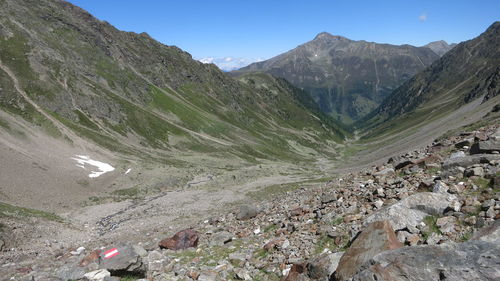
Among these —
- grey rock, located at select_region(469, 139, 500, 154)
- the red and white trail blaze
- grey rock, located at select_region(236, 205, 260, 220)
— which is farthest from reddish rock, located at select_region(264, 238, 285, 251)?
grey rock, located at select_region(469, 139, 500, 154)

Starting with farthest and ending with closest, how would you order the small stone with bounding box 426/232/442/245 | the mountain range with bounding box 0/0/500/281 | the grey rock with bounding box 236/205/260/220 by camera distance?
the grey rock with bounding box 236/205/260/220
the mountain range with bounding box 0/0/500/281
the small stone with bounding box 426/232/442/245

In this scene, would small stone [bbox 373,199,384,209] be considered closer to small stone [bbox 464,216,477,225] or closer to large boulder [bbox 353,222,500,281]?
small stone [bbox 464,216,477,225]

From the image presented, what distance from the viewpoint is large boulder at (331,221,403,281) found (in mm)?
11930

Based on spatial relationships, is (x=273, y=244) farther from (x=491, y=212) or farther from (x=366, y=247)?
(x=491, y=212)

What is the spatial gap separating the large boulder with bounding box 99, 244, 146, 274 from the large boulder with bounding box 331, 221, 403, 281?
10095mm

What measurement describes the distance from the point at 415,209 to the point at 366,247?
15.7 ft

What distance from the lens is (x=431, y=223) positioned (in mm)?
14422

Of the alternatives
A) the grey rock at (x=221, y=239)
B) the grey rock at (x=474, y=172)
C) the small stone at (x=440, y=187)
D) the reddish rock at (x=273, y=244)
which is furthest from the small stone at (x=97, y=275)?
the grey rock at (x=474, y=172)

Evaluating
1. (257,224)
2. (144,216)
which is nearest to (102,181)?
(144,216)

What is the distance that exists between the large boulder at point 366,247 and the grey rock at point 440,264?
5.28 ft

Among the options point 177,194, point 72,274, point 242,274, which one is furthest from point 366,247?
point 177,194

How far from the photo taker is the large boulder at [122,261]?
16234 mm

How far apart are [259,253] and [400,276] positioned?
969 centimetres

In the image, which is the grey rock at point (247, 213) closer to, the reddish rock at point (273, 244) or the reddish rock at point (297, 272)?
the reddish rock at point (273, 244)
